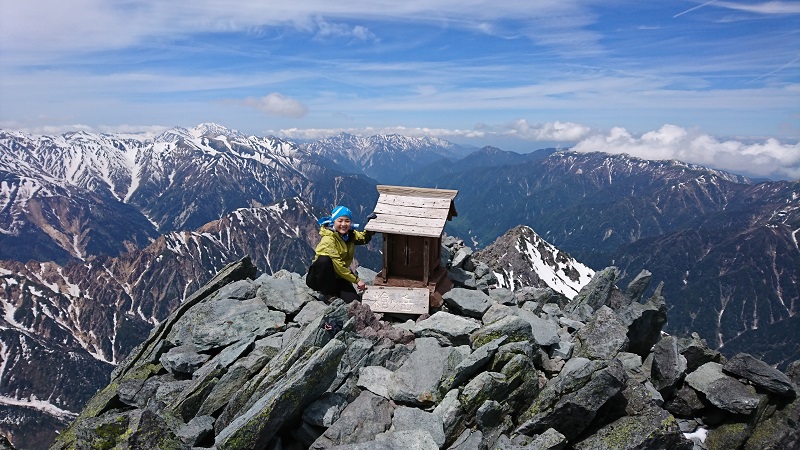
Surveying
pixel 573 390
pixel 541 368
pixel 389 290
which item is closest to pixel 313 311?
pixel 389 290

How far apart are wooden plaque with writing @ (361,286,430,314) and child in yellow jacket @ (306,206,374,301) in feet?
2.45

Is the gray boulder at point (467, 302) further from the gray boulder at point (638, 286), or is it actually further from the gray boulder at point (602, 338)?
the gray boulder at point (638, 286)

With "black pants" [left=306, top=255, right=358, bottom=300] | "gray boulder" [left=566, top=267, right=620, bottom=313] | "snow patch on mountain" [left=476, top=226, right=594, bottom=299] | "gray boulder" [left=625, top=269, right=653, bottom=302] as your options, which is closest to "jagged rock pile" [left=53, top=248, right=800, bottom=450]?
"black pants" [left=306, top=255, right=358, bottom=300]

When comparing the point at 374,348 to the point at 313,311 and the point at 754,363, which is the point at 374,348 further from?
the point at 754,363

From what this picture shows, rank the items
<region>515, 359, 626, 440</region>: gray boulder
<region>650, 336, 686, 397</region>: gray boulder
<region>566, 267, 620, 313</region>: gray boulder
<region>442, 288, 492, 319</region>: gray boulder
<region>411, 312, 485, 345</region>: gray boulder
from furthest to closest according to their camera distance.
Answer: <region>566, 267, 620, 313</region>: gray boulder, <region>442, 288, 492, 319</region>: gray boulder, <region>411, 312, 485, 345</region>: gray boulder, <region>650, 336, 686, 397</region>: gray boulder, <region>515, 359, 626, 440</region>: gray boulder

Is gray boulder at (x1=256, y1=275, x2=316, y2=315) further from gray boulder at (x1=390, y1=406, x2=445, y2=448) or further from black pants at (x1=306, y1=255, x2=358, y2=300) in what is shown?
gray boulder at (x1=390, y1=406, x2=445, y2=448)

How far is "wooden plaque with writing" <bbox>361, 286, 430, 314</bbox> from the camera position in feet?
59.5

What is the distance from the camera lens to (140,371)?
16656mm

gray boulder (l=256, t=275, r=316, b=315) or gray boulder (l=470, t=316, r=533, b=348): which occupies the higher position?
gray boulder (l=470, t=316, r=533, b=348)

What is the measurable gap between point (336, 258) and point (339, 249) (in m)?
0.42

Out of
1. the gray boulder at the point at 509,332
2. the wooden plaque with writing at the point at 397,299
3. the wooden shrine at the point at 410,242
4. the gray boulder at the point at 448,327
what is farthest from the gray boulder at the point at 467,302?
the gray boulder at the point at 509,332

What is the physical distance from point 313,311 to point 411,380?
5.80 meters

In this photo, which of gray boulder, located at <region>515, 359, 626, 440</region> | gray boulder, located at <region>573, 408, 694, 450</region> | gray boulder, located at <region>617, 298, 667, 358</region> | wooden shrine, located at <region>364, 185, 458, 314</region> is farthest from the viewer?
wooden shrine, located at <region>364, 185, 458, 314</region>

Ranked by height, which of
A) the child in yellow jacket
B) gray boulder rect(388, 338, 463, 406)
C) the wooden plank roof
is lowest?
gray boulder rect(388, 338, 463, 406)
